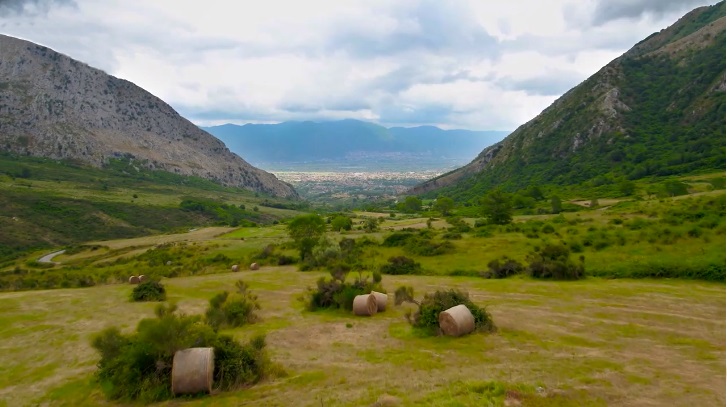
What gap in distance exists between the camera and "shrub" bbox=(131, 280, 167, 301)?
34250 millimetres

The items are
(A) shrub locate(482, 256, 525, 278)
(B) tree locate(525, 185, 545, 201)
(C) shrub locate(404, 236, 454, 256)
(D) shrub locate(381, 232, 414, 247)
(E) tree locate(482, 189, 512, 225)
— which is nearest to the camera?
(A) shrub locate(482, 256, 525, 278)

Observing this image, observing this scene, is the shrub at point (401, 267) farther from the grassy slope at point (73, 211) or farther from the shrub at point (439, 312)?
the grassy slope at point (73, 211)

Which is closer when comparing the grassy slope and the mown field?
the mown field

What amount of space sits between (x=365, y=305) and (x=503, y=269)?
18.0m

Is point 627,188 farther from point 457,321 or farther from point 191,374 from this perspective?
point 191,374

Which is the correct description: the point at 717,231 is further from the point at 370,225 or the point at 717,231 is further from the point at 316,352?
the point at 370,225

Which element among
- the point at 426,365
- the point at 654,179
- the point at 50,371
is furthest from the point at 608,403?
the point at 654,179

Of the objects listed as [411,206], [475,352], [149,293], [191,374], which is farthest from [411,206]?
[191,374]

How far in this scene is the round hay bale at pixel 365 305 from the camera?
25266mm

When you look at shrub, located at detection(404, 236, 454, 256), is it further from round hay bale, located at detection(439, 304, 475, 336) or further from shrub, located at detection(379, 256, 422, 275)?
round hay bale, located at detection(439, 304, 475, 336)

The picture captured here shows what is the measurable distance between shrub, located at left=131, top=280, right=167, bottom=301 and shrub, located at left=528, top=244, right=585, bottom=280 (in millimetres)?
30175

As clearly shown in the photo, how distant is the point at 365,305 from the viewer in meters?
25.2

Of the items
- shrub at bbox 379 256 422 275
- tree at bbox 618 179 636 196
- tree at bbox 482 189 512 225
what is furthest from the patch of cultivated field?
tree at bbox 618 179 636 196

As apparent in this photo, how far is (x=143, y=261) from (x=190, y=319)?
6075 cm
